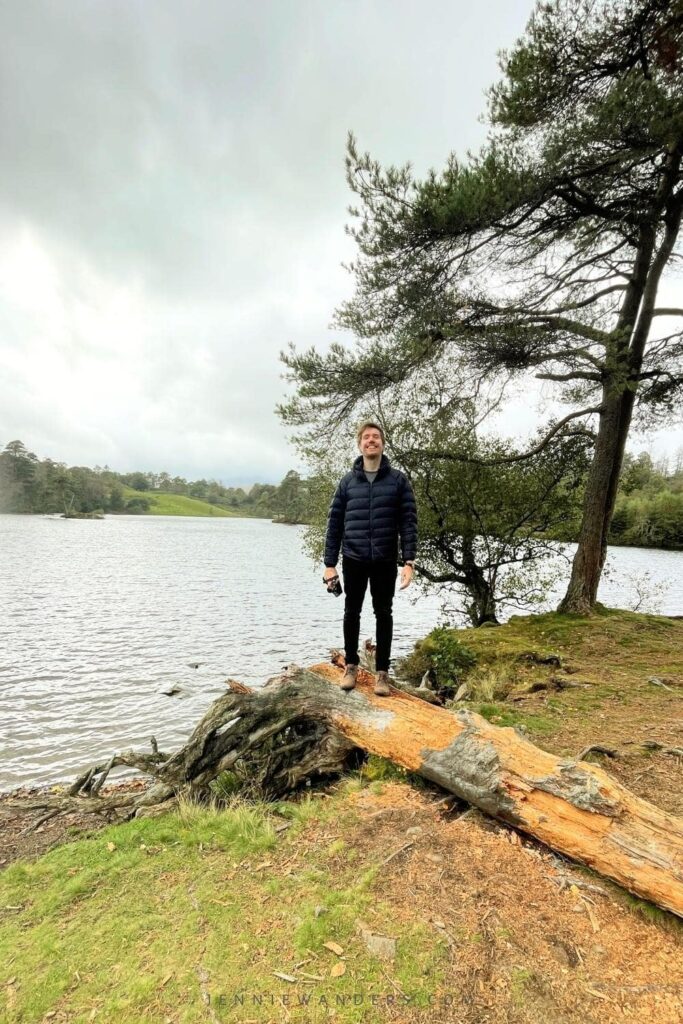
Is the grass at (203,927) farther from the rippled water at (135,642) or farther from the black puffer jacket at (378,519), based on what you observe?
the rippled water at (135,642)

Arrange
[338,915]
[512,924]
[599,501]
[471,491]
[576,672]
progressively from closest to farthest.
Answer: [512,924], [338,915], [576,672], [599,501], [471,491]

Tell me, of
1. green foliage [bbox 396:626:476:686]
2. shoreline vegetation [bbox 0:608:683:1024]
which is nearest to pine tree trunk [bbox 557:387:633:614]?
green foliage [bbox 396:626:476:686]

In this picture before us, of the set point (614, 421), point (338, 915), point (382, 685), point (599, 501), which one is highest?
point (614, 421)

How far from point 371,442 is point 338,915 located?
389 centimetres

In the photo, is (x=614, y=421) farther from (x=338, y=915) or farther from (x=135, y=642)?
(x=135, y=642)

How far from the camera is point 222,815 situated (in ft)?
14.7

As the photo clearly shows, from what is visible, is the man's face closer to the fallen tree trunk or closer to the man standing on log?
the man standing on log

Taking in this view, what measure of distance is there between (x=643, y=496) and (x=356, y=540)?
193ft

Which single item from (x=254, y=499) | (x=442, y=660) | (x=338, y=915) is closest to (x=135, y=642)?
(x=442, y=660)

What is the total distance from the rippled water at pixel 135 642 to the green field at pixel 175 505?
135592mm

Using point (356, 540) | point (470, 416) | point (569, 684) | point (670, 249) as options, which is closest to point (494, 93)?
point (670, 249)

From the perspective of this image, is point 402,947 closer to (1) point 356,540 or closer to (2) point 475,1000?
(2) point 475,1000

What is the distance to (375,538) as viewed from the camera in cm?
509

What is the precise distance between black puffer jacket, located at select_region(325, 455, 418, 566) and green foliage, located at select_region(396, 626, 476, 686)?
18.5 ft
